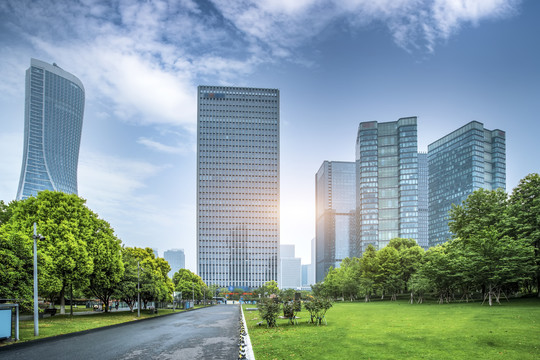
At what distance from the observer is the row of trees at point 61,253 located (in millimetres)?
23297

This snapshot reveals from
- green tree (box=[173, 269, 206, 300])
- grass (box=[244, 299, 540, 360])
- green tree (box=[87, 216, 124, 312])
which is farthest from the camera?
green tree (box=[173, 269, 206, 300])

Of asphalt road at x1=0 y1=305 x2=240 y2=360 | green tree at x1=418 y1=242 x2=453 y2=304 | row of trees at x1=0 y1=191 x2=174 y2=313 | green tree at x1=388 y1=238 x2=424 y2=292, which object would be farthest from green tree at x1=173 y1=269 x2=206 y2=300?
Result: asphalt road at x1=0 y1=305 x2=240 y2=360

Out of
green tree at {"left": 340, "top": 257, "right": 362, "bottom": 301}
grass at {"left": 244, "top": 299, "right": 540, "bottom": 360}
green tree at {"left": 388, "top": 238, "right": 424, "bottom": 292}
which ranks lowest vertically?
green tree at {"left": 340, "top": 257, "right": 362, "bottom": 301}

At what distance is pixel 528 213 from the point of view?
39.2 m

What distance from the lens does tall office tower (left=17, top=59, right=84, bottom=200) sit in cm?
14238

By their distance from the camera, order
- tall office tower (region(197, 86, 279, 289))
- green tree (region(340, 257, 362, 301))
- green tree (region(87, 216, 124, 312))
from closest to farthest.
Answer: green tree (region(87, 216, 124, 312)) < green tree (region(340, 257, 362, 301)) < tall office tower (region(197, 86, 279, 289))

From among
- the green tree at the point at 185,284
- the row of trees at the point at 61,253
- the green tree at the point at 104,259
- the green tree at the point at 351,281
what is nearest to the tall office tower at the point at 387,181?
the green tree at the point at 351,281

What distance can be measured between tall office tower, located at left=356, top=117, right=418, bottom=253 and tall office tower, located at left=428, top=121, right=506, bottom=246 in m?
19.0

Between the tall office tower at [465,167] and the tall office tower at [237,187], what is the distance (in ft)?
280

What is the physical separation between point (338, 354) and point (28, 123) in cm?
18930

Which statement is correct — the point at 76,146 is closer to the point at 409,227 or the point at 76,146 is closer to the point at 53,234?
the point at 53,234

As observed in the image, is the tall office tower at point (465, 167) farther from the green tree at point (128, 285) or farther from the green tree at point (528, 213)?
the green tree at point (128, 285)

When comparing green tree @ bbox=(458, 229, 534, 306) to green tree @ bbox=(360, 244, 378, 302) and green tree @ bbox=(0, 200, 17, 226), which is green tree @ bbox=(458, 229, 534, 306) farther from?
green tree @ bbox=(0, 200, 17, 226)

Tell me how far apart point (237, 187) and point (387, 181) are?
266ft
